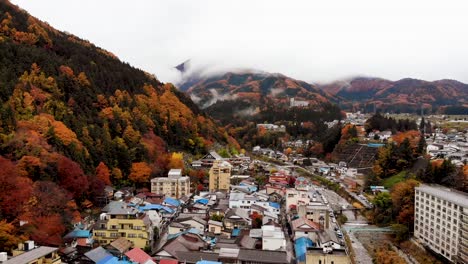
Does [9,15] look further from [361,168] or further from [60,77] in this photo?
[361,168]

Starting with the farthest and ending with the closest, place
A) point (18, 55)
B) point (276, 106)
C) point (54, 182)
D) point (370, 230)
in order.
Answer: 1. point (276, 106)
2. point (18, 55)
3. point (370, 230)
4. point (54, 182)

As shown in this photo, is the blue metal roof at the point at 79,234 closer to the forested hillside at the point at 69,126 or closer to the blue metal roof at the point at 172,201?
the forested hillside at the point at 69,126

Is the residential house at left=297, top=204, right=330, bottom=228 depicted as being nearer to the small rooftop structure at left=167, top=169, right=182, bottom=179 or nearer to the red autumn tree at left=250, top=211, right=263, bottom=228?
the red autumn tree at left=250, top=211, right=263, bottom=228

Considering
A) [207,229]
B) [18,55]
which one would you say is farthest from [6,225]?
[18,55]

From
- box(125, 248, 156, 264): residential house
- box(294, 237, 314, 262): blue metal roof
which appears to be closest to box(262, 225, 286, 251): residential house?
box(294, 237, 314, 262): blue metal roof

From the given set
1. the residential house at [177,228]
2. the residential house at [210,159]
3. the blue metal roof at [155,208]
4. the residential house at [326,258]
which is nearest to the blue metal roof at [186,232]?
the residential house at [177,228]

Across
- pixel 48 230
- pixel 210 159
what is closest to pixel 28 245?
pixel 48 230

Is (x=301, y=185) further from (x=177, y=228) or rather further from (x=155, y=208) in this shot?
(x=177, y=228)

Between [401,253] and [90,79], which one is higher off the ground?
[90,79]
